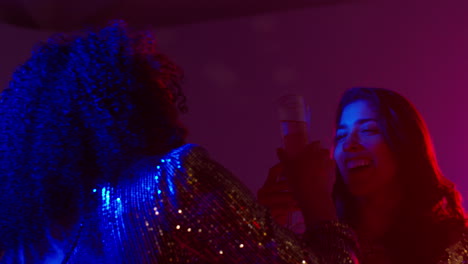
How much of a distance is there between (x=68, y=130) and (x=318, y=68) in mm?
1012

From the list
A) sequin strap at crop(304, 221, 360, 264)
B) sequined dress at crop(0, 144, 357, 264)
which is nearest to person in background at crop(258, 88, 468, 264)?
sequin strap at crop(304, 221, 360, 264)

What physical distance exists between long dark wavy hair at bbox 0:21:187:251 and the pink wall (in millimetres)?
823

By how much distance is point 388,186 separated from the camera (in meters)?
1.25

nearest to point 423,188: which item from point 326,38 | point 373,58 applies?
point 373,58

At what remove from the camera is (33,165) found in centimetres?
68

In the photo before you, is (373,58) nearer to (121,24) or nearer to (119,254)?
(121,24)

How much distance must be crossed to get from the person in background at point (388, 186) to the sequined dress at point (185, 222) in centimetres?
71

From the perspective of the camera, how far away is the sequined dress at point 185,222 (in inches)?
22.9

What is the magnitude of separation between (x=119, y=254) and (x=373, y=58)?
1.14 metres

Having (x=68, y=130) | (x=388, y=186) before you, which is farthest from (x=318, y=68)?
(x=68, y=130)

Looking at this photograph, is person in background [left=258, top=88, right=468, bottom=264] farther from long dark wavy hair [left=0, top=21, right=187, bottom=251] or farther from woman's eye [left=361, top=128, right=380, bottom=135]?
long dark wavy hair [left=0, top=21, right=187, bottom=251]

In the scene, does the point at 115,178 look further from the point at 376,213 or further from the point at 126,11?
the point at 126,11

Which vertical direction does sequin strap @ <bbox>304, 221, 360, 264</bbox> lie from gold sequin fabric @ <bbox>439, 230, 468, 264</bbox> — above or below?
above

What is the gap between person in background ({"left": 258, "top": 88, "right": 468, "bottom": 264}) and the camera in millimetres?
1210
